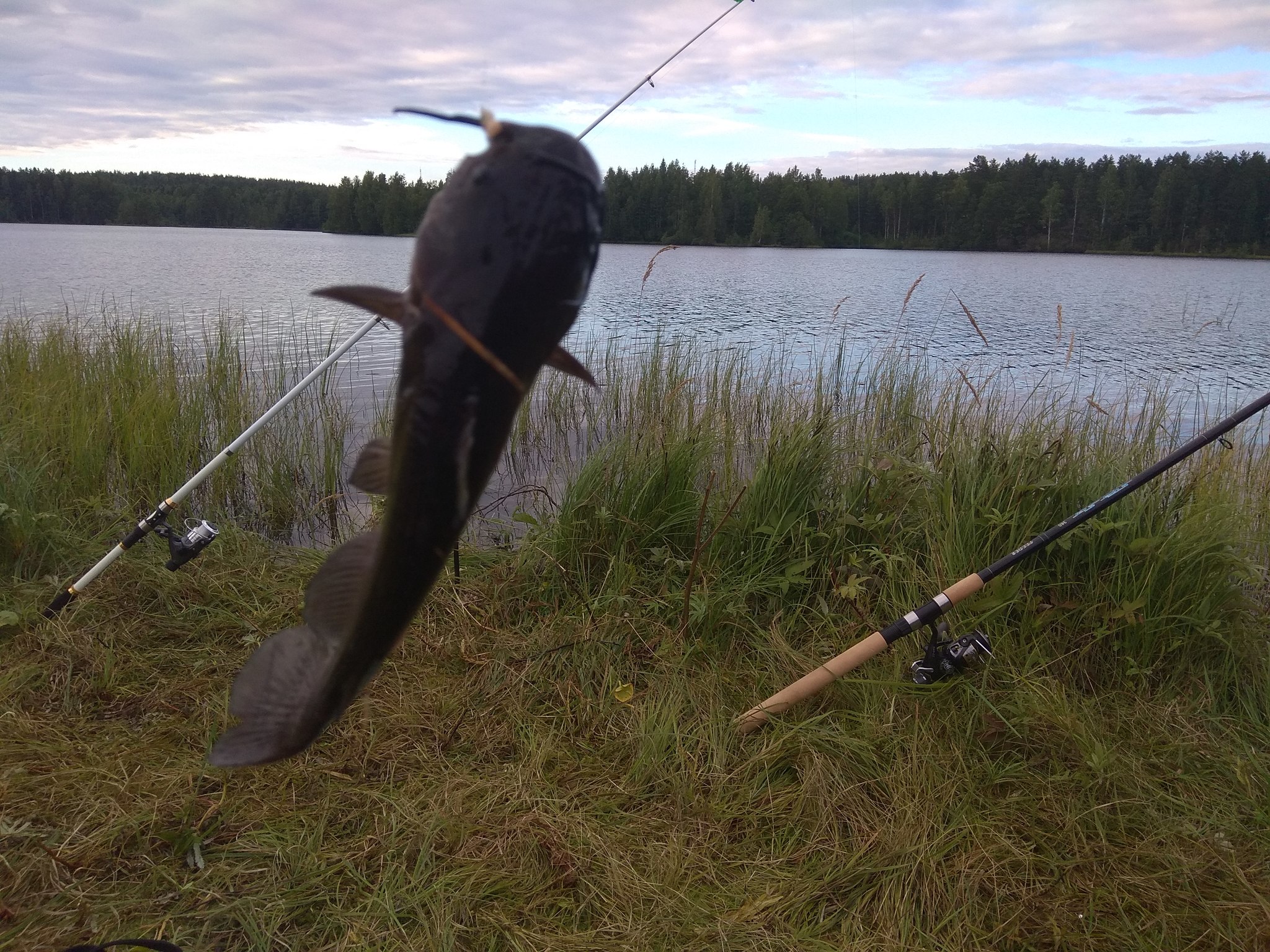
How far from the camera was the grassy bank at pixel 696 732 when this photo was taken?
2572 mm

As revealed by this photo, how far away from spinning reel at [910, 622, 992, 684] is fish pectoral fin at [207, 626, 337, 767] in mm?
2777

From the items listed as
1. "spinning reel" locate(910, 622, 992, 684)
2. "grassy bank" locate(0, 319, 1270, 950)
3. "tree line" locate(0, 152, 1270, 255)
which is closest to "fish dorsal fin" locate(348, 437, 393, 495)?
"grassy bank" locate(0, 319, 1270, 950)

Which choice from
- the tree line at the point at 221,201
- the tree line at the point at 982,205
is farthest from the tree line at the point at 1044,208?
the tree line at the point at 221,201

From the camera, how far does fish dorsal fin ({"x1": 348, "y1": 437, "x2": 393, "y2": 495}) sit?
3.32ft

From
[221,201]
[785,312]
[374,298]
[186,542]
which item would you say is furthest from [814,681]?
[221,201]

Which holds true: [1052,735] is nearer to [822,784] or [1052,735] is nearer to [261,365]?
[822,784]

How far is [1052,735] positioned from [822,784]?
0.95 metres

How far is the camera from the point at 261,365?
9742mm

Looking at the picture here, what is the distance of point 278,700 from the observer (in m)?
1.09

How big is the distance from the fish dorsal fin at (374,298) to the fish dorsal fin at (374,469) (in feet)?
0.52

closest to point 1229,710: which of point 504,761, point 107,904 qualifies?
point 504,761

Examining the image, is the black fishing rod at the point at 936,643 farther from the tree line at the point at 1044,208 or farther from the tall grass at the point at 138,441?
the tree line at the point at 1044,208

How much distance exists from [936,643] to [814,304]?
707 inches

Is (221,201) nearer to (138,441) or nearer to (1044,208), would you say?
(138,441)
